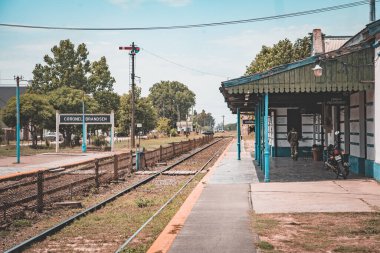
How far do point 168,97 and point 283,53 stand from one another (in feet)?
421

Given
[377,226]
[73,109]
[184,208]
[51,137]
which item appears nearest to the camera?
[377,226]

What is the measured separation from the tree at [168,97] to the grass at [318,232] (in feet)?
532

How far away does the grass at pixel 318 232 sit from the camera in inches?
267

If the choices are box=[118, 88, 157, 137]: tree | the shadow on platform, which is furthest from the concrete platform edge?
box=[118, 88, 157, 137]: tree

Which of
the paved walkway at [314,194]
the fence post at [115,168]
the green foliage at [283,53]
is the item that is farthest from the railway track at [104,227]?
the green foliage at [283,53]

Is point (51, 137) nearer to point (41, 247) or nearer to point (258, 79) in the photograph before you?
point (258, 79)

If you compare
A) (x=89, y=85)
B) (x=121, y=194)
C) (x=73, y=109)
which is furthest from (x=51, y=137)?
(x=121, y=194)

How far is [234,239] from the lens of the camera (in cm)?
722

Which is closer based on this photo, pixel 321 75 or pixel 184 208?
pixel 184 208

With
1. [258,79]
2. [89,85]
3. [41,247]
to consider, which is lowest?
[41,247]

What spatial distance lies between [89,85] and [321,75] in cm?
5639

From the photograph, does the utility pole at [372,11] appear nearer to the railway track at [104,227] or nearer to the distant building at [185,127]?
the railway track at [104,227]

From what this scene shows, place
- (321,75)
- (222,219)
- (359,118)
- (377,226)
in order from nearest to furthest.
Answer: (377,226), (222,219), (321,75), (359,118)

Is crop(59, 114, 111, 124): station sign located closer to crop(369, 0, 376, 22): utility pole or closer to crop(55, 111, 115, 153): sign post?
crop(55, 111, 115, 153): sign post
